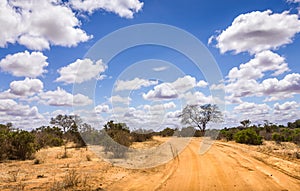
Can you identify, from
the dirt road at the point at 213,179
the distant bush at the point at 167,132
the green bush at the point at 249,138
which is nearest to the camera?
the dirt road at the point at 213,179

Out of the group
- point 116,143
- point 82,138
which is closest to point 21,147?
point 116,143

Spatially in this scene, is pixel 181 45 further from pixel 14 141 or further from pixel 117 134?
pixel 14 141

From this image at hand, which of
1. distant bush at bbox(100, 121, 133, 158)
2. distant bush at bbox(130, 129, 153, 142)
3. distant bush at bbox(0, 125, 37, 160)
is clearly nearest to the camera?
distant bush at bbox(0, 125, 37, 160)

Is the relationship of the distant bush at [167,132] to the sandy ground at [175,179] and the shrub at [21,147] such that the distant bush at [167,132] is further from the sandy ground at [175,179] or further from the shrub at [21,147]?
the sandy ground at [175,179]

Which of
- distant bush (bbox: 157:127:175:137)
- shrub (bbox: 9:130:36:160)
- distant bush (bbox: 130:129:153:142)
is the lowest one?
shrub (bbox: 9:130:36:160)

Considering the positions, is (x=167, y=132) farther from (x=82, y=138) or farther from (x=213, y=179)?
(x=213, y=179)

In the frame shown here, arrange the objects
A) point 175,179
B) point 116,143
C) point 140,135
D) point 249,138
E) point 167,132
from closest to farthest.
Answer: point 175,179, point 116,143, point 249,138, point 140,135, point 167,132

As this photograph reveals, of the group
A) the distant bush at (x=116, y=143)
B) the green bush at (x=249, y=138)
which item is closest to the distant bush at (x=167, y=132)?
the green bush at (x=249, y=138)

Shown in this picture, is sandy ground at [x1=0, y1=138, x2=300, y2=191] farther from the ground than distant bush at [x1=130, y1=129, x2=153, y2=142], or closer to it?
closer to it

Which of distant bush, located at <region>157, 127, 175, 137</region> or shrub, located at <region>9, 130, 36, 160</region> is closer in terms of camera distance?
shrub, located at <region>9, 130, 36, 160</region>

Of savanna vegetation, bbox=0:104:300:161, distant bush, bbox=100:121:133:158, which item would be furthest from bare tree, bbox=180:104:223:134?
distant bush, bbox=100:121:133:158

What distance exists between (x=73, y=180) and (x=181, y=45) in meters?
15.8

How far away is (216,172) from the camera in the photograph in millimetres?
10641

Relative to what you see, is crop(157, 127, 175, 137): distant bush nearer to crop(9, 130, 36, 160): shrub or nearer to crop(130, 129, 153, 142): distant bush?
crop(130, 129, 153, 142): distant bush
